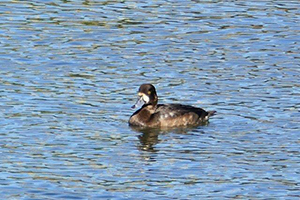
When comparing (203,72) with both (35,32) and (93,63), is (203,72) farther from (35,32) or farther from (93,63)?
(35,32)

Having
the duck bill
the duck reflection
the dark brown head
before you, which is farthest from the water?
the dark brown head

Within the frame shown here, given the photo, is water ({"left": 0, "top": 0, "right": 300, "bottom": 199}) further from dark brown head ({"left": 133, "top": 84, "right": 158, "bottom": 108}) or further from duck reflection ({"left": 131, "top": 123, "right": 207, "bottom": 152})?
dark brown head ({"left": 133, "top": 84, "right": 158, "bottom": 108})

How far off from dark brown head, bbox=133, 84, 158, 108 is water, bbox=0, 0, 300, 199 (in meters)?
0.37

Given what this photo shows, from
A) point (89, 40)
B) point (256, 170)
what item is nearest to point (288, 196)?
point (256, 170)

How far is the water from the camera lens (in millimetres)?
16656

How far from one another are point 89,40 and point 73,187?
37.6 feet

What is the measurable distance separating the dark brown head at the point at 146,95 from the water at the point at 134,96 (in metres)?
0.37

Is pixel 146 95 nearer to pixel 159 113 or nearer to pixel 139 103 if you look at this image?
pixel 139 103

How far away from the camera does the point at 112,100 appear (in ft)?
72.4

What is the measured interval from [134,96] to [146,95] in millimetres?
1107

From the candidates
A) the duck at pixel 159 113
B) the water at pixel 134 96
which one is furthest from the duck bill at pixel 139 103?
the water at pixel 134 96

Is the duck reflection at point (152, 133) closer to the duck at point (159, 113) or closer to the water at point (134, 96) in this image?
the water at point (134, 96)

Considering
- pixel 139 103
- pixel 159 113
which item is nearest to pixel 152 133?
pixel 159 113

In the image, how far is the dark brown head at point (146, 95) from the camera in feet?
→ 70.6
